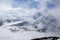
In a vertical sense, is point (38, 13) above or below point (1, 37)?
above

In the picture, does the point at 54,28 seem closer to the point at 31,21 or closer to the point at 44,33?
the point at 44,33

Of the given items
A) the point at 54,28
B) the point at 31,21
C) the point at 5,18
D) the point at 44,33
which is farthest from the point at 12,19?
the point at 54,28

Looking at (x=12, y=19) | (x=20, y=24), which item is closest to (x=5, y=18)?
(x=12, y=19)

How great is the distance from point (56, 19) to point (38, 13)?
0.81 metres

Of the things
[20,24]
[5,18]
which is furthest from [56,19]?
[5,18]

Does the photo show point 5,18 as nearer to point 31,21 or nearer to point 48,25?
point 31,21

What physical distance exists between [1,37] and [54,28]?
2.20 meters

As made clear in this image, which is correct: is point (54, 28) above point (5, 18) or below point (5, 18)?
below

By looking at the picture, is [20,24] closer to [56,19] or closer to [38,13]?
[38,13]

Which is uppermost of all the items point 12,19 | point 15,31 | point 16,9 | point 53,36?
point 16,9

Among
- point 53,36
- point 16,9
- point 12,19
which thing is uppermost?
point 16,9

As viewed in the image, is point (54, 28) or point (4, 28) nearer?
point (4, 28)

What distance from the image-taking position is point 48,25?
5.61 meters

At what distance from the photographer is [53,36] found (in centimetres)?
560
